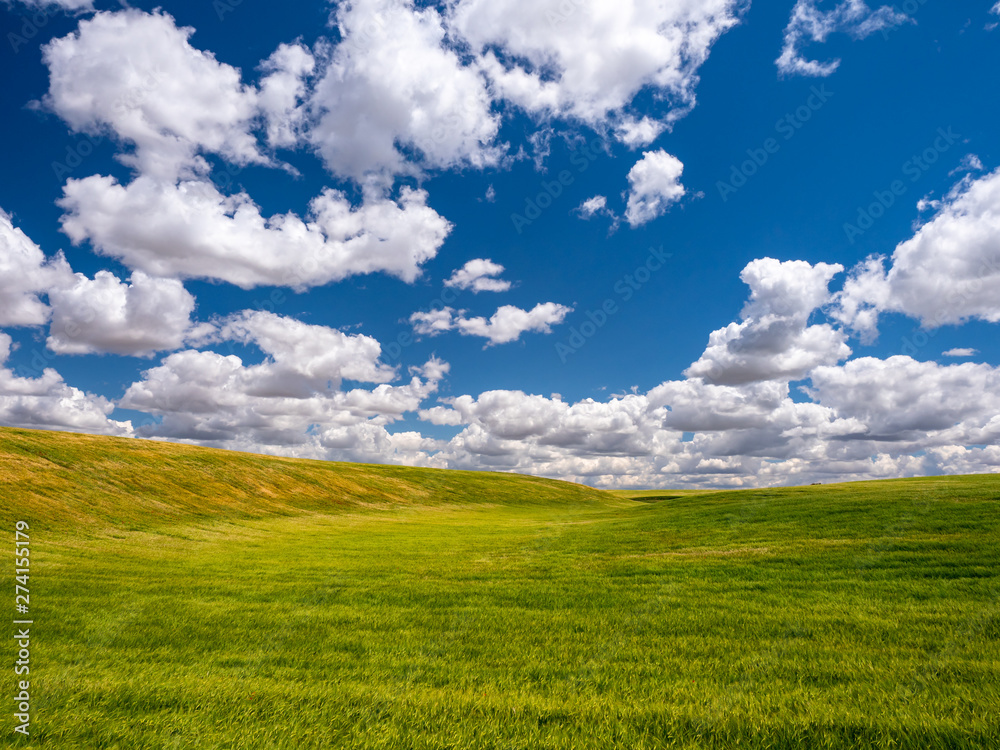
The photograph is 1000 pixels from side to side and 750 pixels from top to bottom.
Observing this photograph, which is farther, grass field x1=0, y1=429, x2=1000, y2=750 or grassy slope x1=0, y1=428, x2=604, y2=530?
grassy slope x1=0, y1=428, x2=604, y2=530

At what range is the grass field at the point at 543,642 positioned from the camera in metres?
5.84

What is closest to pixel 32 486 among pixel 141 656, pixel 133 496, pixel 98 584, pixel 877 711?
pixel 133 496

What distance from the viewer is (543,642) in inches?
375

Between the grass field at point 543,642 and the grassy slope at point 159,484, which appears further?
the grassy slope at point 159,484

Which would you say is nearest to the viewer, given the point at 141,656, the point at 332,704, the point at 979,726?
the point at 979,726

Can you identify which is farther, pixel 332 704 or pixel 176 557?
pixel 176 557

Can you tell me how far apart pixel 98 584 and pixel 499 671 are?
A: 15.4 metres

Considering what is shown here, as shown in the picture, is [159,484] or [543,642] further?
[159,484]

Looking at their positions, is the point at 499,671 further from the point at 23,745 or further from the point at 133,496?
the point at 133,496

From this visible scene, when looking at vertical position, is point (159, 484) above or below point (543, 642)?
below

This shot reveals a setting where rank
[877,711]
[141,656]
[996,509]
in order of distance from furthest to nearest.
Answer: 1. [996,509]
2. [141,656]
3. [877,711]

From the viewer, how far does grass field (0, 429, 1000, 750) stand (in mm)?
5844

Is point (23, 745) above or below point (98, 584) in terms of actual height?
above

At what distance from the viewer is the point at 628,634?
9.84m
